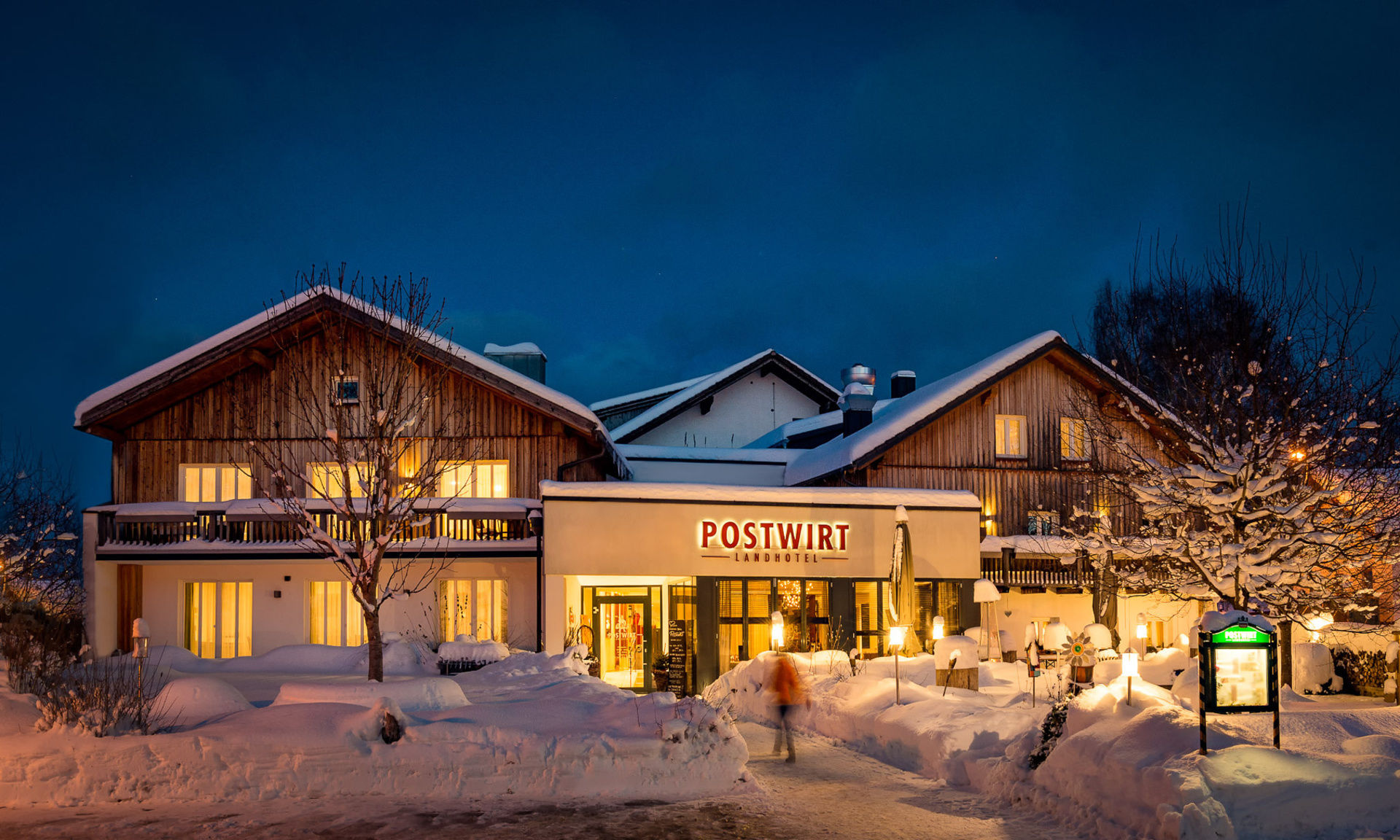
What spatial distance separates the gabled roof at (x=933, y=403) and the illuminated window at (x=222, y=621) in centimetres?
1362

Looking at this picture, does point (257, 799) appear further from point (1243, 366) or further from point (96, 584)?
point (1243, 366)

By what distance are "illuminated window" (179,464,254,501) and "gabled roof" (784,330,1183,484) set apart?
13488 mm

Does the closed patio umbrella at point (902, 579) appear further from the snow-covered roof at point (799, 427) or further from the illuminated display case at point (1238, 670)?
the illuminated display case at point (1238, 670)

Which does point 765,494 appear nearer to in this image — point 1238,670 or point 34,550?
point 1238,670

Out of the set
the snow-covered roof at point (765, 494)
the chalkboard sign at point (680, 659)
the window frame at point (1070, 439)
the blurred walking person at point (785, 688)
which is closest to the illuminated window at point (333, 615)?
the snow-covered roof at point (765, 494)

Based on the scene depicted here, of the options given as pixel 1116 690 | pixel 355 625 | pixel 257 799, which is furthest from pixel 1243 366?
pixel 355 625

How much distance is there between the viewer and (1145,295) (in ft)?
135

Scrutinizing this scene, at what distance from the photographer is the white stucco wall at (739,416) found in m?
36.4

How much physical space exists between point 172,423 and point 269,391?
7.53 feet

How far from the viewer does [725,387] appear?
1447 inches

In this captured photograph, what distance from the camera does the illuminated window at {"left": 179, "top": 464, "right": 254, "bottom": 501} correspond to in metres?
24.7

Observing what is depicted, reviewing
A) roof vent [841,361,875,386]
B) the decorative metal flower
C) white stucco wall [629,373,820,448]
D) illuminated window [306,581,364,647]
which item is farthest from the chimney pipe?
illuminated window [306,581,364,647]

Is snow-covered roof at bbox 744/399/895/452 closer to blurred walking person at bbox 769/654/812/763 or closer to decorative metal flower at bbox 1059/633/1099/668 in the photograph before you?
decorative metal flower at bbox 1059/633/1099/668

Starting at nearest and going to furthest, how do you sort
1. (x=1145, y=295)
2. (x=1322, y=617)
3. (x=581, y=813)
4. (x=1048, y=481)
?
(x=581, y=813), (x=1322, y=617), (x=1048, y=481), (x=1145, y=295)
